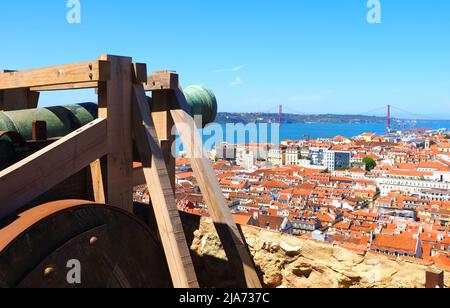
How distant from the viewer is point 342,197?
194 ft

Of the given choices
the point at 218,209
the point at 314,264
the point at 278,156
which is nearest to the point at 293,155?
the point at 278,156

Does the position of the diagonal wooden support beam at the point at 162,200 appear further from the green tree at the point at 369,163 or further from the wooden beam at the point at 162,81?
the green tree at the point at 369,163

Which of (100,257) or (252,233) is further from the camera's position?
(252,233)

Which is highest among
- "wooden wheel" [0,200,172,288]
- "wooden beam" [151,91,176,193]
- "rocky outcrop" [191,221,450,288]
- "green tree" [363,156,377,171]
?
"wooden beam" [151,91,176,193]

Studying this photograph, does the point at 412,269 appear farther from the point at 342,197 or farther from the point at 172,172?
the point at 342,197

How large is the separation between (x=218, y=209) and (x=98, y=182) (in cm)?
92

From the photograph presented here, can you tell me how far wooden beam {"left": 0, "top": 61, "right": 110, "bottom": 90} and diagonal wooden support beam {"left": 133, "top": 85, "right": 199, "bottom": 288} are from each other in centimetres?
31

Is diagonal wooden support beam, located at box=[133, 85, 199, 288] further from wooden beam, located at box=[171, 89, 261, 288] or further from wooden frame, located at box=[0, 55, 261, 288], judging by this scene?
wooden beam, located at box=[171, 89, 261, 288]

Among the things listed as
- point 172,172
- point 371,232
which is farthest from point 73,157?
point 371,232

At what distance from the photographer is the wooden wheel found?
226cm

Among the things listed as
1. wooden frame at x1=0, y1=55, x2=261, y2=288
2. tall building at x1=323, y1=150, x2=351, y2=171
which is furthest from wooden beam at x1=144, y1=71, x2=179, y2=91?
tall building at x1=323, y1=150, x2=351, y2=171

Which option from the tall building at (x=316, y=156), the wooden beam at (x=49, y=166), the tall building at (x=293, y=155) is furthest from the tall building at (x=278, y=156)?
the wooden beam at (x=49, y=166)

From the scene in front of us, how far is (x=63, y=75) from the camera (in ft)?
10.5
